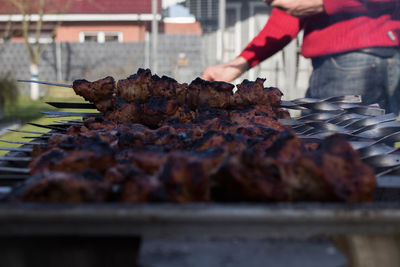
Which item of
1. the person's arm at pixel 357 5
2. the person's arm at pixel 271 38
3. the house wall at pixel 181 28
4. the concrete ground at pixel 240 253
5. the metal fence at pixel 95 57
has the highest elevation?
the house wall at pixel 181 28

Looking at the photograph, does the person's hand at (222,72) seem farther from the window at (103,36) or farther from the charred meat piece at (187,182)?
the window at (103,36)

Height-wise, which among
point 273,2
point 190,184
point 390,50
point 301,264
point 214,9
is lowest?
point 301,264

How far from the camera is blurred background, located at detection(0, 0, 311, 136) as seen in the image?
1369 centimetres

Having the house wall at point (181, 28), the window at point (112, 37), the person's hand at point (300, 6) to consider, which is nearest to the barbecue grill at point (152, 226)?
the person's hand at point (300, 6)

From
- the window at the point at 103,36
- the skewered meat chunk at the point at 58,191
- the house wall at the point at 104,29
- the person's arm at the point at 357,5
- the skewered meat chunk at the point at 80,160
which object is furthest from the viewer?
the window at the point at 103,36

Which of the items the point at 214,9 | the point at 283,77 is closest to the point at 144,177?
the point at 283,77

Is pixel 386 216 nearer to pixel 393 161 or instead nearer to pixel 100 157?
pixel 393 161

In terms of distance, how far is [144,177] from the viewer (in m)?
1.15

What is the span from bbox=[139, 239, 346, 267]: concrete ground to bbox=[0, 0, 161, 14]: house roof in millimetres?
21426

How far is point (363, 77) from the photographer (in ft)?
12.8

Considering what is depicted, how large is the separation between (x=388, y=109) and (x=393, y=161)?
294cm

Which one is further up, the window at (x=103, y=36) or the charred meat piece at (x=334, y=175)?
the window at (x=103, y=36)

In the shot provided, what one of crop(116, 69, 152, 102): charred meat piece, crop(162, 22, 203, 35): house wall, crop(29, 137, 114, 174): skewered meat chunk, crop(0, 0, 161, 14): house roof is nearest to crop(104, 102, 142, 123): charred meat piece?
crop(116, 69, 152, 102): charred meat piece

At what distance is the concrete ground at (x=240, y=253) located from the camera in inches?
35.4
